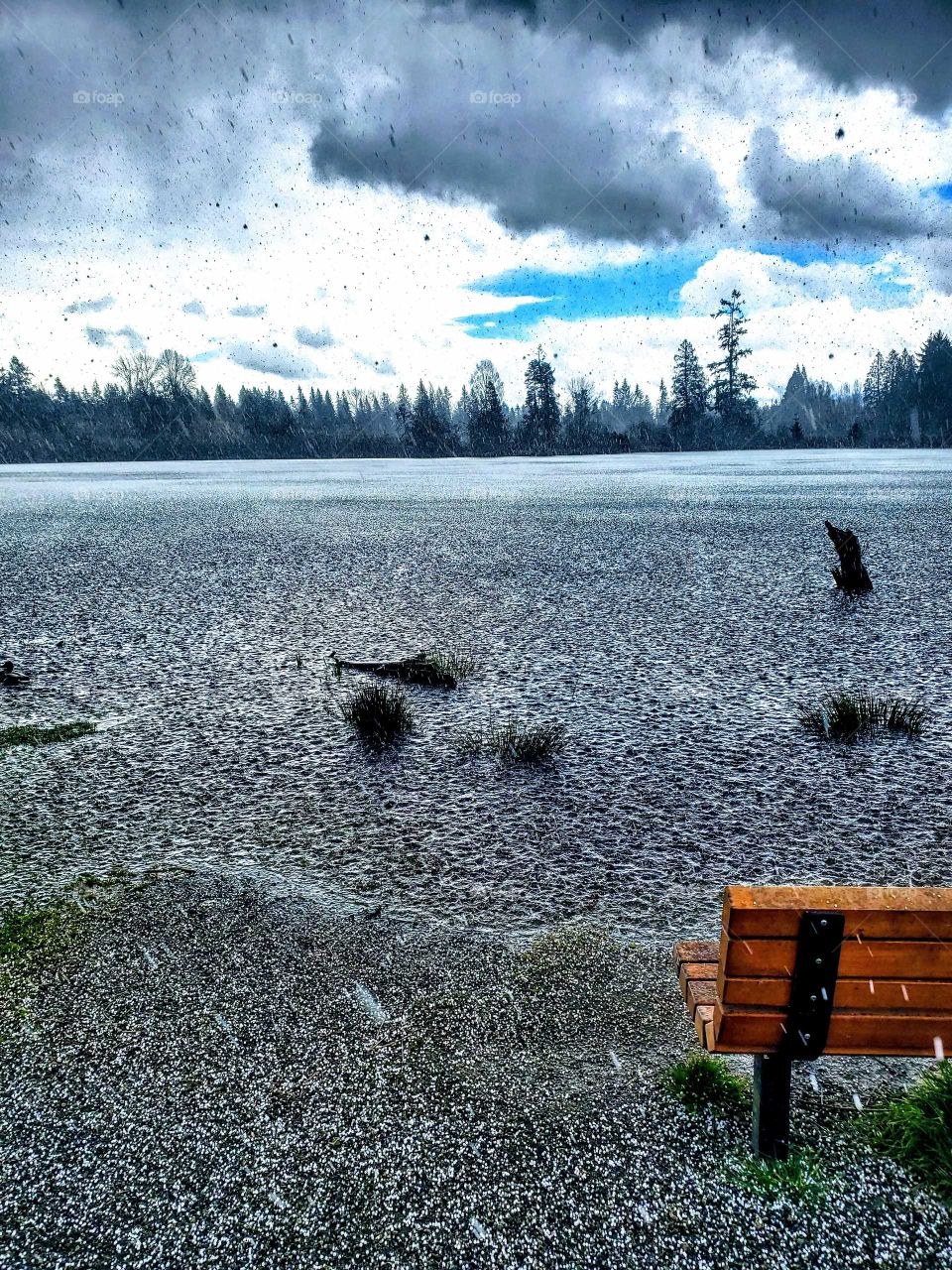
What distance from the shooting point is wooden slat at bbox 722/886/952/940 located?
7.10 feet

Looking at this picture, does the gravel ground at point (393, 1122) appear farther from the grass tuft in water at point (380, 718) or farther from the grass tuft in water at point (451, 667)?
the grass tuft in water at point (451, 667)

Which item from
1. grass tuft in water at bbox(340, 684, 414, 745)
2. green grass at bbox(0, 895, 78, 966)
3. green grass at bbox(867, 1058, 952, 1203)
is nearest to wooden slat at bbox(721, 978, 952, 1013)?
green grass at bbox(867, 1058, 952, 1203)

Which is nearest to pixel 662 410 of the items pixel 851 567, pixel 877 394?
pixel 877 394

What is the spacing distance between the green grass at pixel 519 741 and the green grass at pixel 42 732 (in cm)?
379

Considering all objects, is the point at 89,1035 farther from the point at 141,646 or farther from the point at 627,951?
the point at 141,646

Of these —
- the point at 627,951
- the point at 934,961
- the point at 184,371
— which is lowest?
the point at 627,951

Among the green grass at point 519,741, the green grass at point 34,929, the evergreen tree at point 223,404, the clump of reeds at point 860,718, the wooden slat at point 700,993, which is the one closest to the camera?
the wooden slat at point 700,993

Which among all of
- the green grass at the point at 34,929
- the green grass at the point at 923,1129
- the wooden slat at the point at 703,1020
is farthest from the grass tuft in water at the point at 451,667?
the green grass at the point at 923,1129

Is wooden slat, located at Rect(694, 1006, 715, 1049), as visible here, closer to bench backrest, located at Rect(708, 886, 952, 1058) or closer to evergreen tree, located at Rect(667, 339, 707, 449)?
bench backrest, located at Rect(708, 886, 952, 1058)

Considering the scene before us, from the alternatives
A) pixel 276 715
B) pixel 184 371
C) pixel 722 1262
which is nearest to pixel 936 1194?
pixel 722 1262

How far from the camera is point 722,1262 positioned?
2346 millimetres

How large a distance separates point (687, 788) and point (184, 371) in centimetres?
13760

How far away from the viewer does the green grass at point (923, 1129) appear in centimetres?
260

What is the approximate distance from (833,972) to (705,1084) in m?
1.13
